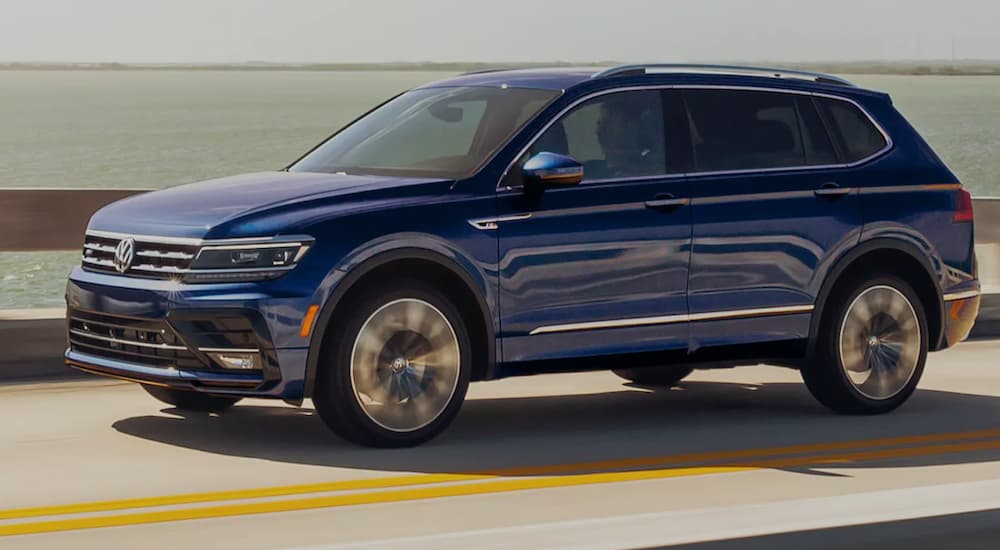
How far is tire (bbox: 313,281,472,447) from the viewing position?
847 cm

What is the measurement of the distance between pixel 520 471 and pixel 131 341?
→ 5.93ft

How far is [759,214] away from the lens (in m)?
9.59

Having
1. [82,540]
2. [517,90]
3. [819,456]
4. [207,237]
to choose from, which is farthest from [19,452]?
[819,456]

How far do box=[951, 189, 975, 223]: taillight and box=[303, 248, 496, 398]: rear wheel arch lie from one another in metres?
2.97

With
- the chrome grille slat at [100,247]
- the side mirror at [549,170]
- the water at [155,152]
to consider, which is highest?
the side mirror at [549,170]

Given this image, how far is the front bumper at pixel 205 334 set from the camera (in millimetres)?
8266

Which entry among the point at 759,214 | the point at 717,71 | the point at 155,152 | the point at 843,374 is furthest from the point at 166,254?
the point at 155,152

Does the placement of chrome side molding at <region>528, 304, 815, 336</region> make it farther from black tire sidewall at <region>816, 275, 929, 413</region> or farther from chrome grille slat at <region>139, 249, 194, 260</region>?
chrome grille slat at <region>139, 249, 194, 260</region>

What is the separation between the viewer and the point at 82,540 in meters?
6.67

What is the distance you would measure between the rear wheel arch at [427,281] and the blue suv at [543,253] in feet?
0.04

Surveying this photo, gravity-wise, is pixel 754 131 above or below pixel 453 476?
above

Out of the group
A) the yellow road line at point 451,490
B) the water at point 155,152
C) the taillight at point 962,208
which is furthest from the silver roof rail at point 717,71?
the water at point 155,152

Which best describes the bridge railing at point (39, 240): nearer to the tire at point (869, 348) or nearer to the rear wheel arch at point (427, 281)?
the rear wheel arch at point (427, 281)

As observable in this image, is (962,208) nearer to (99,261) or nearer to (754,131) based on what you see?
(754,131)
